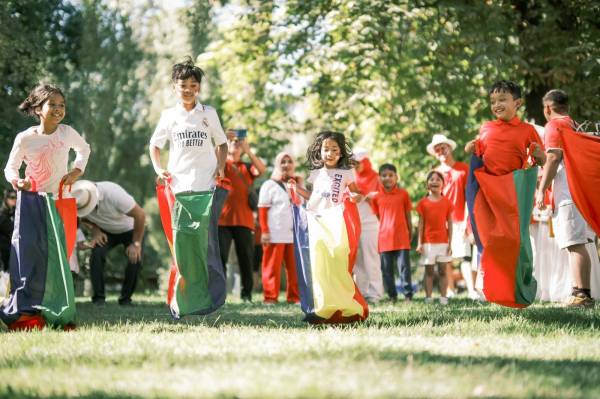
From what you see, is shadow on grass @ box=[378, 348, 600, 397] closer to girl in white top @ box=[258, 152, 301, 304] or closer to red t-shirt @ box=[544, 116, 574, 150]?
red t-shirt @ box=[544, 116, 574, 150]

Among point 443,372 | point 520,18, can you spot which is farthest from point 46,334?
point 520,18

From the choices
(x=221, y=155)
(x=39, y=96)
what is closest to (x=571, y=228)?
(x=221, y=155)

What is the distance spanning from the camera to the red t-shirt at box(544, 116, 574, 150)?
28.3ft

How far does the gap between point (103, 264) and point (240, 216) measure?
6.76ft

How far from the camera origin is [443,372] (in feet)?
14.8

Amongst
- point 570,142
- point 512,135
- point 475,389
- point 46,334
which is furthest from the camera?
point 570,142

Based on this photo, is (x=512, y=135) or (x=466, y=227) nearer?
(x=512, y=135)

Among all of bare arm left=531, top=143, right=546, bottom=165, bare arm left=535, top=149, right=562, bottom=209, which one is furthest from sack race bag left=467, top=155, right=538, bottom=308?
bare arm left=535, top=149, right=562, bottom=209

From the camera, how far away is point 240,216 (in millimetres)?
12688

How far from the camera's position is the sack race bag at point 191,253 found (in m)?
8.02

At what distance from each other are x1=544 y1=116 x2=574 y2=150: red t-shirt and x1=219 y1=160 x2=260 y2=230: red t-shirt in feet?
17.0

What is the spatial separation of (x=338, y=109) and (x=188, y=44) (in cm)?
1586

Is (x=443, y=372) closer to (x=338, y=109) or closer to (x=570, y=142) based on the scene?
(x=570, y=142)

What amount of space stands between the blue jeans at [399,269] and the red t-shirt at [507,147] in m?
4.66
